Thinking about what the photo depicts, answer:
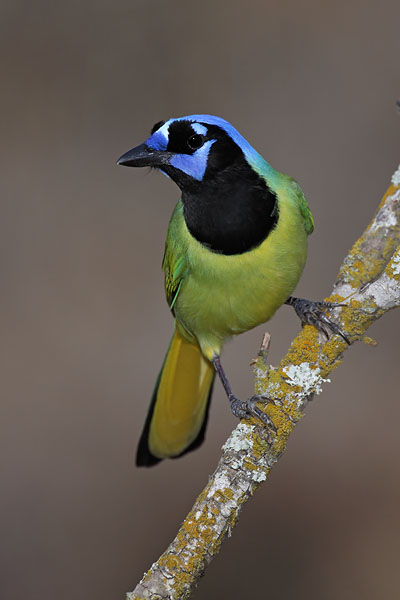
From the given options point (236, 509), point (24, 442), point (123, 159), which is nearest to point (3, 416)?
point (24, 442)

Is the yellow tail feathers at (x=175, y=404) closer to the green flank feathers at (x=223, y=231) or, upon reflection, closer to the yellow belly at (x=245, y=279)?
the green flank feathers at (x=223, y=231)

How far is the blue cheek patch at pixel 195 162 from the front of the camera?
312cm

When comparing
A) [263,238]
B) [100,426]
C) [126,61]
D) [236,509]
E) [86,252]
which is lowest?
[236,509]

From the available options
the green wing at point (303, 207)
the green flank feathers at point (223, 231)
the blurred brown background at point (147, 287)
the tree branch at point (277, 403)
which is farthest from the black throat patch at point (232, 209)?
the blurred brown background at point (147, 287)

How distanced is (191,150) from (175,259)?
1.82 feet

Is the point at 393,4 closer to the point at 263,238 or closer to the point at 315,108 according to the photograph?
the point at 315,108

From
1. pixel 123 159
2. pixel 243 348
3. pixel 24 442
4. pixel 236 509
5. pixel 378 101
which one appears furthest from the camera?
pixel 378 101

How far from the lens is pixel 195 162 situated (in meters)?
3.13

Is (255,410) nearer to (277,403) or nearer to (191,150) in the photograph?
(277,403)

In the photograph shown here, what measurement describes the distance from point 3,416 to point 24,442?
0.27 meters

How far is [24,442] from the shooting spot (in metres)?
5.33

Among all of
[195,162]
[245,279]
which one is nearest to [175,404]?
[245,279]

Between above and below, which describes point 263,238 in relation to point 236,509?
above

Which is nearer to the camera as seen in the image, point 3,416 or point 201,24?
point 3,416
